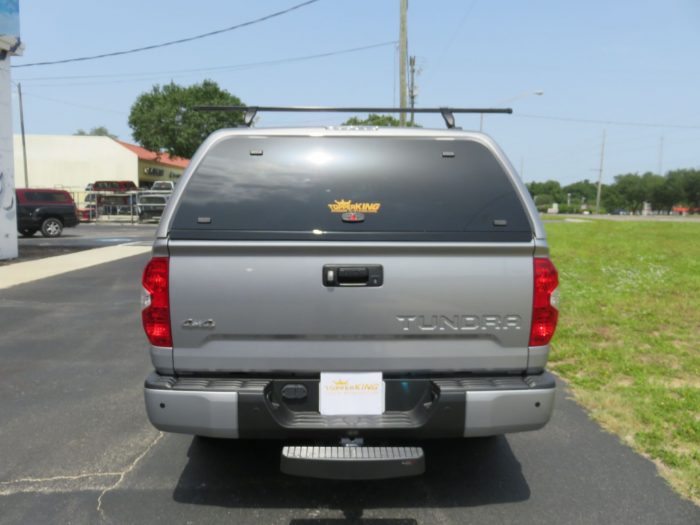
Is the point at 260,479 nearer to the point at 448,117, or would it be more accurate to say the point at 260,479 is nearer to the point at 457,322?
the point at 457,322

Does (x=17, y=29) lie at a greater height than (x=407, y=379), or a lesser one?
greater

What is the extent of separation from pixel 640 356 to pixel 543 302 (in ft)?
12.9

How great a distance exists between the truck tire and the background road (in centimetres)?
1933

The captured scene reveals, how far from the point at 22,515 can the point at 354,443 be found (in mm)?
1749

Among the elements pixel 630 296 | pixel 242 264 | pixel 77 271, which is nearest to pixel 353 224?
pixel 242 264

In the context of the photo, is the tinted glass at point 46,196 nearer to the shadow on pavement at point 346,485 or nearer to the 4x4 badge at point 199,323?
the shadow on pavement at point 346,485

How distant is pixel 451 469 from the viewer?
348cm

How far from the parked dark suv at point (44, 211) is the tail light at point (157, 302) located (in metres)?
21.7

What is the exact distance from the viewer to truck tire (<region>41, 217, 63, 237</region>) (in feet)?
72.1

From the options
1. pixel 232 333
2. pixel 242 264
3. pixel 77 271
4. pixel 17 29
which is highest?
pixel 17 29

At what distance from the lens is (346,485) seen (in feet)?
10.7

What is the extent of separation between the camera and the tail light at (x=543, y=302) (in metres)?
2.70

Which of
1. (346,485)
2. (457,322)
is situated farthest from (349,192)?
(346,485)

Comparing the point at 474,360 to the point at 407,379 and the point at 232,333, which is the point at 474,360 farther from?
the point at 232,333
